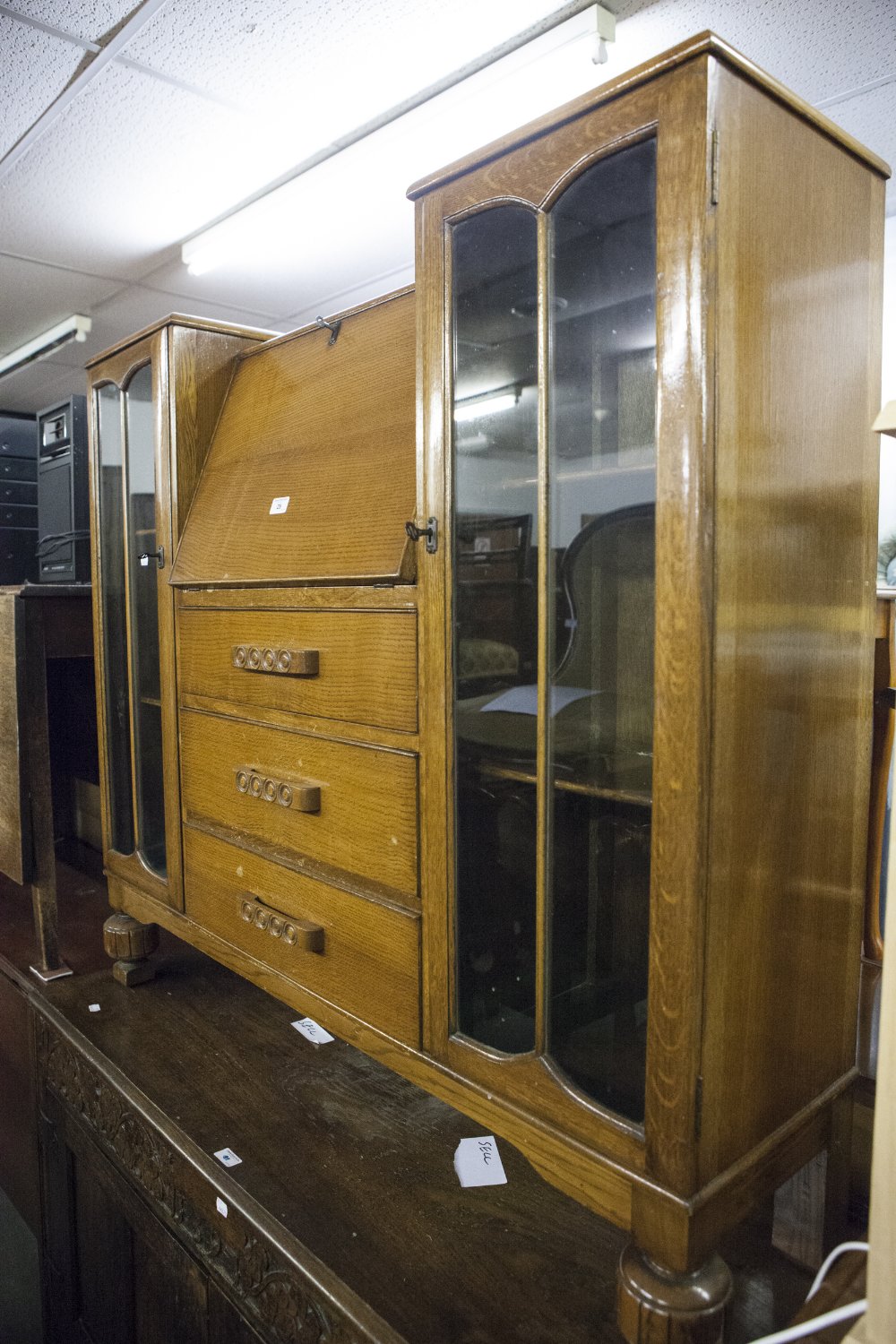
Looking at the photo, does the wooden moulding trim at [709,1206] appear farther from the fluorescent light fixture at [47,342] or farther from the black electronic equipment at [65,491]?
the fluorescent light fixture at [47,342]

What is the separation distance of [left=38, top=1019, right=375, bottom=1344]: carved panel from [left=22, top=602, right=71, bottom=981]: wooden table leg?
8.0 inches

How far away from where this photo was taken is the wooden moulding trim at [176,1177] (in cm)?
113

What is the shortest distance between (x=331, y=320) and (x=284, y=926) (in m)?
1.03

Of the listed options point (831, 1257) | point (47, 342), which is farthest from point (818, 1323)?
point (47, 342)

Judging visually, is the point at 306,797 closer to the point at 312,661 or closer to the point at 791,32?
the point at 312,661

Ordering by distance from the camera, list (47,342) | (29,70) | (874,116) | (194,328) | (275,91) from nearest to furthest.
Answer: (194,328) → (29,70) → (275,91) → (874,116) → (47,342)

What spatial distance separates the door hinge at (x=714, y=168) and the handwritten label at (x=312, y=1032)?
156 cm

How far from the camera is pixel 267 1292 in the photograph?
Answer: 1.24 m

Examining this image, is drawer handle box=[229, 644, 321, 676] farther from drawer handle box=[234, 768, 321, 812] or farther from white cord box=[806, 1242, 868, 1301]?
white cord box=[806, 1242, 868, 1301]

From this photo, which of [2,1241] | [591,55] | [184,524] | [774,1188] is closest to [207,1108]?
[774,1188]

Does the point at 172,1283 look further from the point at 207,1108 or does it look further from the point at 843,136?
the point at 843,136

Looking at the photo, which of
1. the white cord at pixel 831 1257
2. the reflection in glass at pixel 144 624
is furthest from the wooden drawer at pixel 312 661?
the white cord at pixel 831 1257

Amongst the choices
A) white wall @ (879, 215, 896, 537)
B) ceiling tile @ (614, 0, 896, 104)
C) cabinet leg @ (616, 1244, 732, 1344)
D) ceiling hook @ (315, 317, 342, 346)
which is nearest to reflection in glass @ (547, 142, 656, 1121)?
cabinet leg @ (616, 1244, 732, 1344)

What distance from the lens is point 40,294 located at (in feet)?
12.2
